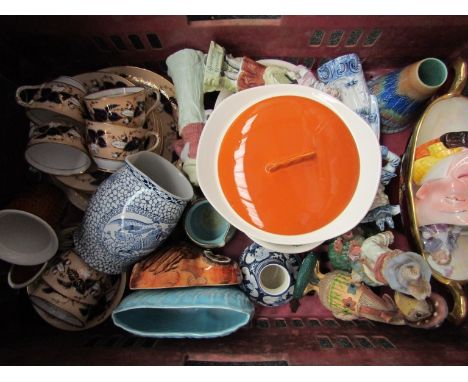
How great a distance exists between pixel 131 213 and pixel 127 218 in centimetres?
2

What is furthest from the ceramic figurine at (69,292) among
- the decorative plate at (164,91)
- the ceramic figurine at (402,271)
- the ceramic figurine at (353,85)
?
the ceramic figurine at (353,85)

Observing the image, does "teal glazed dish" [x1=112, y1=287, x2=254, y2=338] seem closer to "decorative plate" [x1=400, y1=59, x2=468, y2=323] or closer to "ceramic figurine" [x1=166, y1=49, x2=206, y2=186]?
"ceramic figurine" [x1=166, y1=49, x2=206, y2=186]

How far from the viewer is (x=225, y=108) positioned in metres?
0.54

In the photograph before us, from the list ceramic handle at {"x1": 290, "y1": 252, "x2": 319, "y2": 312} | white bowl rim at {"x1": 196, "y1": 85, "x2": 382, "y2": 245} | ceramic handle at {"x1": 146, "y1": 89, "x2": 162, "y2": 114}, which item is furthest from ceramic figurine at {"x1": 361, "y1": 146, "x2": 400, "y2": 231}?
ceramic handle at {"x1": 146, "y1": 89, "x2": 162, "y2": 114}

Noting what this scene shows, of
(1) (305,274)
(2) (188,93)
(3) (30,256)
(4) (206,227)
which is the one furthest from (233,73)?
(3) (30,256)

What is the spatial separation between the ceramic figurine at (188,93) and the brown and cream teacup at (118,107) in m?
0.11

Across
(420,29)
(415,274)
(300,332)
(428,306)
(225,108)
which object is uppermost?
(420,29)

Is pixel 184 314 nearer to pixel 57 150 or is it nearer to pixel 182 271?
pixel 182 271

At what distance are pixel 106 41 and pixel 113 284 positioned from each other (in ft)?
1.92

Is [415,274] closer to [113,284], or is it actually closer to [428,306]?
[428,306]

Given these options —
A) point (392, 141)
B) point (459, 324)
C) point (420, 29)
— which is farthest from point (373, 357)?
point (420, 29)

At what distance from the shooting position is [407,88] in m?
0.80

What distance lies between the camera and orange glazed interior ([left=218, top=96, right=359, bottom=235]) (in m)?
0.50

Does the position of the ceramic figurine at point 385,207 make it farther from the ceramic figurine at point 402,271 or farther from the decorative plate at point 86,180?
the decorative plate at point 86,180
